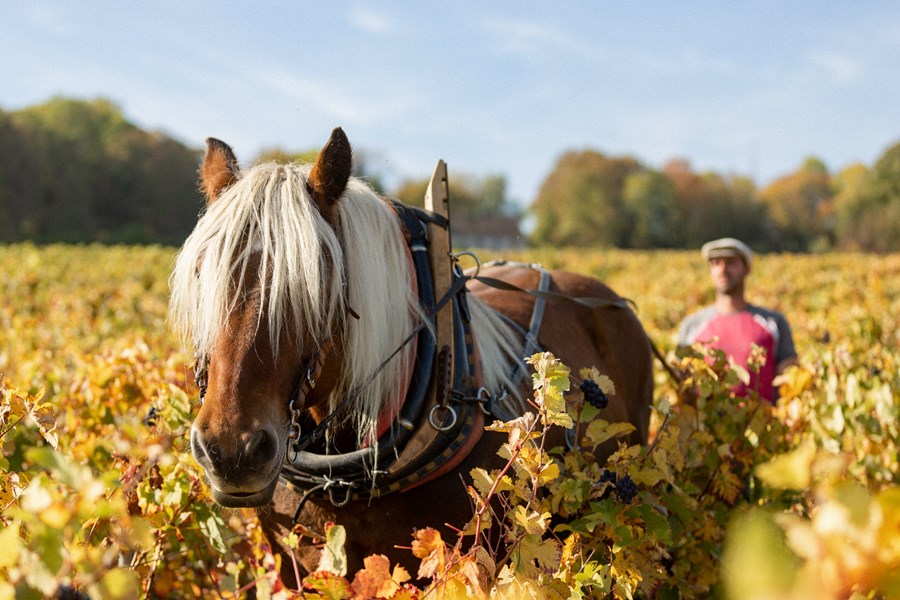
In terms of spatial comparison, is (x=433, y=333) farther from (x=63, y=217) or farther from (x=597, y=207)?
(x=597, y=207)

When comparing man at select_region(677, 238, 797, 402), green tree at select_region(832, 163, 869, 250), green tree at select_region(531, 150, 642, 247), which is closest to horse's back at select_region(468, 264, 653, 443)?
man at select_region(677, 238, 797, 402)

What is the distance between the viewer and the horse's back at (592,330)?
276 centimetres

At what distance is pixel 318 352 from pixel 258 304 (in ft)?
0.63

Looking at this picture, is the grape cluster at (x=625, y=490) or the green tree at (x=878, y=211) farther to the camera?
the green tree at (x=878, y=211)

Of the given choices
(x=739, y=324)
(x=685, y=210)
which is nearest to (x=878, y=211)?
(x=685, y=210)

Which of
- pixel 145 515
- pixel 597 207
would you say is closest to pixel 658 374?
pixel 145 515

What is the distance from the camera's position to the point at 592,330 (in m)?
3.17

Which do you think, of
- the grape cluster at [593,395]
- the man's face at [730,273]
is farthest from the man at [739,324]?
the grape cluster at [593,395]

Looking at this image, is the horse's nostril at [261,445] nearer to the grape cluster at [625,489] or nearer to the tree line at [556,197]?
the grape cluster at [625,489]

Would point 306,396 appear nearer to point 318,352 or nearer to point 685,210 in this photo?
point 318,352

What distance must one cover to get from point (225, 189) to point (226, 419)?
71 cm

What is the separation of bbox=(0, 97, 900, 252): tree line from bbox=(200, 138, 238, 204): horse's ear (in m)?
32.9

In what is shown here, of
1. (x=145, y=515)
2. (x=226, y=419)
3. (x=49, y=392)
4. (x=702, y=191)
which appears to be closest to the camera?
(x=226, y=419)

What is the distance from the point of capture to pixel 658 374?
15.6 ft
